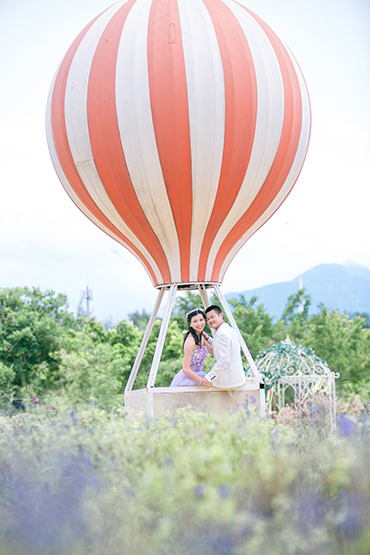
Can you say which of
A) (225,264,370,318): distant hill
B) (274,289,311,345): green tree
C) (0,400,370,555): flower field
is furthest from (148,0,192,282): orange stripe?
(225,264,370,318): distant hill

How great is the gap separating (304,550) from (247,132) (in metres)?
4.41

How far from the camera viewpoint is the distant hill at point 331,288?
11666 cm

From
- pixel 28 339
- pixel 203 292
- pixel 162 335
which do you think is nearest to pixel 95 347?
pixel 28 339

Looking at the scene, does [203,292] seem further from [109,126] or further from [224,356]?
[109,126]

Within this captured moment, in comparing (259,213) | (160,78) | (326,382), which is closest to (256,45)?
(160,78)

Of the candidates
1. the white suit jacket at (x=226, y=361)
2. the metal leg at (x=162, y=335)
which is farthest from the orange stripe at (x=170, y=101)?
the white suit jacket at (x=226, y=361)

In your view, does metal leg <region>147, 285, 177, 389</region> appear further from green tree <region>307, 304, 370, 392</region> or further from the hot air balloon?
green tree <region>307, 304, 370, 392</region>

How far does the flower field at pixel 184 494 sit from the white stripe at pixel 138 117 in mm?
3144

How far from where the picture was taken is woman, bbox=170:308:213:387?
239 inches

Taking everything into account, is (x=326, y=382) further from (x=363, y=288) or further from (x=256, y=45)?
(x=363, y=288)

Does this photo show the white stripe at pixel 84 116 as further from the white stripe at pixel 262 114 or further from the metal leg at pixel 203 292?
the white stripe at pixel 262 114

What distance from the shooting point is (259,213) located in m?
6.80

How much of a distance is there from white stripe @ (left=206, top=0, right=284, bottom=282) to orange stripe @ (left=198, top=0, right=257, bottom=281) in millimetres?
74

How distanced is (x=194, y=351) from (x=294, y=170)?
8.22 ft
